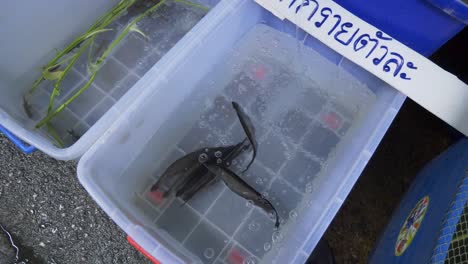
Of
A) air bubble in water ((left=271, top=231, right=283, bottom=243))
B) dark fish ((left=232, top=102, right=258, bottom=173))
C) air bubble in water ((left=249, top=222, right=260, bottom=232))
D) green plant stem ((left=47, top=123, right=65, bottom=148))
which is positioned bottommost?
green plant stem ((left=47, top=123, right=65, bottom=148))

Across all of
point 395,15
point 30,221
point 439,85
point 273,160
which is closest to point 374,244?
point 273,160

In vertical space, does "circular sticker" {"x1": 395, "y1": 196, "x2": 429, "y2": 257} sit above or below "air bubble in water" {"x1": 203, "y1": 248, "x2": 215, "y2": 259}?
above

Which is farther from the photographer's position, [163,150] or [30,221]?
[30,221]

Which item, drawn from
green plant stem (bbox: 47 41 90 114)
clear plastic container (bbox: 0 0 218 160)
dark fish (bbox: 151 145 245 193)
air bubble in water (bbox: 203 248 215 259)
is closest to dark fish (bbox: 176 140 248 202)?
dark fish (bbox: 151 145 245 193)

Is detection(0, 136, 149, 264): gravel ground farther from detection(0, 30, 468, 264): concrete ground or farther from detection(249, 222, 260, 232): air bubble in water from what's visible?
detection(249, 222, 260, 232): air bubble in water

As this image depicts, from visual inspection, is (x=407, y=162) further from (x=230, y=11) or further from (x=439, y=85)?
(x=230, y=11)

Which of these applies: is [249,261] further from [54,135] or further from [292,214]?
[54,135]

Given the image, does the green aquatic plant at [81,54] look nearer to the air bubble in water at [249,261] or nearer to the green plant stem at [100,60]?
the green plant stem at [100,60]

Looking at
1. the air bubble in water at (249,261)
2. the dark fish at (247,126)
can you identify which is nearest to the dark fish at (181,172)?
the dark fish at (247,126)
